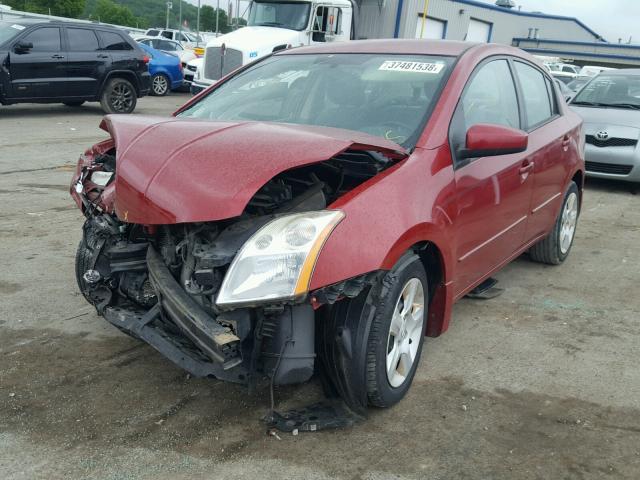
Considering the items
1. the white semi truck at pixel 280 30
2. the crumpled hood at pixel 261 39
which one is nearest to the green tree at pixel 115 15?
the white semi truck at pixel 280 30

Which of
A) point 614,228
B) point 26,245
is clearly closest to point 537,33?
point 614,228

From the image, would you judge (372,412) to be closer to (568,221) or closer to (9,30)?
(568,221)

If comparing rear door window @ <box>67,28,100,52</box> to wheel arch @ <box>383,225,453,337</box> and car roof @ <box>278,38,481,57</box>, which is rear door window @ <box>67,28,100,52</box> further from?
wheel arch @ <box>383,225,453,337</box>

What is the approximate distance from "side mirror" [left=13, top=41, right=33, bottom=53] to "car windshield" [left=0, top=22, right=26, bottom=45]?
0.74ft

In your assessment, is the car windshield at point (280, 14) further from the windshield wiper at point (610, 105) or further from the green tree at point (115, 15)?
the green tree at point (115, 15)

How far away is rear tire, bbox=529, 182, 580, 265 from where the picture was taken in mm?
5285

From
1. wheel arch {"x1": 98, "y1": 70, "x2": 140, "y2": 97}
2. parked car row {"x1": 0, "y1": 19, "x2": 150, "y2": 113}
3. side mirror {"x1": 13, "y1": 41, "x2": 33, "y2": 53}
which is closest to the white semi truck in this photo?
parked car row {"x1": 0, "y1": 19, "x2": 150, "y2": 113}

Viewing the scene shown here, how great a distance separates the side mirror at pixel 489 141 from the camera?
332 cm

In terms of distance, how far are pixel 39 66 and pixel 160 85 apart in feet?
21.6

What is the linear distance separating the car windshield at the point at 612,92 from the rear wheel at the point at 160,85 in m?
12.2

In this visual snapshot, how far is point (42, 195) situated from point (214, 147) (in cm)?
477

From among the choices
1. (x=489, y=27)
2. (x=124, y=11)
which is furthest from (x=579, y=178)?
(x=124, y=11)

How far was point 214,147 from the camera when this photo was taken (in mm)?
2818

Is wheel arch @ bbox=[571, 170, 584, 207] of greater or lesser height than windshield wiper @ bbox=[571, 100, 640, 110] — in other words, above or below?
below
